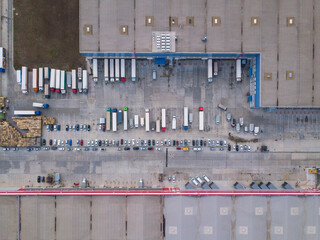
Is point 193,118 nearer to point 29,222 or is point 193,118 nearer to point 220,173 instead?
point 220,173

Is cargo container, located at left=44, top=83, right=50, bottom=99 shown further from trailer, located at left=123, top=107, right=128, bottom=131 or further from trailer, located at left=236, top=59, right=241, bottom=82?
trailer, located at left=236, top=59, right=241, bottom=82

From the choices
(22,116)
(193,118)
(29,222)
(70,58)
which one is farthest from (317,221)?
(22,116)

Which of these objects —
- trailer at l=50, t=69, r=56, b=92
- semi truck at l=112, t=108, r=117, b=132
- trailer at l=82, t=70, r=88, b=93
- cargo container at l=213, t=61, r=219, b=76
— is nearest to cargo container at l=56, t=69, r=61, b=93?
trailer at l=50, t=69, r=56, b=92

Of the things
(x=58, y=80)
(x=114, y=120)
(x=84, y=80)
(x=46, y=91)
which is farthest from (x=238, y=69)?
(x=46, y=91)

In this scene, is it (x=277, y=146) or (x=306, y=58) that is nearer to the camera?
(x=306, y=58)

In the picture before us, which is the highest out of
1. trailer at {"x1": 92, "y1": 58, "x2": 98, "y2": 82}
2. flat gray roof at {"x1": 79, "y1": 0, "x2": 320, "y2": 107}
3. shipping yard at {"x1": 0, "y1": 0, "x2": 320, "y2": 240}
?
flat gray roof at {"x1": 79, "y1": 0, "x2": 320, "y2": 107}

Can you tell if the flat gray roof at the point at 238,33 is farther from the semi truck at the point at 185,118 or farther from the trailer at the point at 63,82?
the semi truck at the point at 185,118
